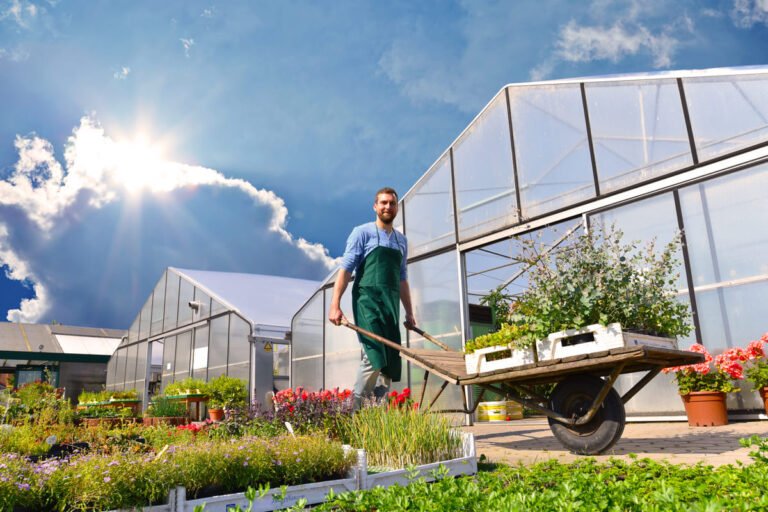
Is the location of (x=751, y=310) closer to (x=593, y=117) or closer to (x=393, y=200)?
(x=593, y=117)

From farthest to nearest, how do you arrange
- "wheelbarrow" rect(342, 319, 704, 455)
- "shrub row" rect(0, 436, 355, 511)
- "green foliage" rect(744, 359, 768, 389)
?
1. "green foliage" rect(744, 359, 768, 389)
2. "wheelbarrow" rect(342, 319, 704, 455)
3. "shrub row" rect(0, 436, 355, 511)

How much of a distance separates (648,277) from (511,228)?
4.14m

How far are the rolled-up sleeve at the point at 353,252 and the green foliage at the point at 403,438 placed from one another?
3.91 feet

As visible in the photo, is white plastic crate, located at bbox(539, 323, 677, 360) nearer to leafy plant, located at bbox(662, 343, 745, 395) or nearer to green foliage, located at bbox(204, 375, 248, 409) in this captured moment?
leafy plant, located at bbox(662, 343, 745, 395)

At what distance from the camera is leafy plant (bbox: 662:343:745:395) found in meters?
5.16

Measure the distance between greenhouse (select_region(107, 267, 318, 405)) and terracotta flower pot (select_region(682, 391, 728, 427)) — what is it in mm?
8934

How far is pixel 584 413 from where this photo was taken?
363 cm

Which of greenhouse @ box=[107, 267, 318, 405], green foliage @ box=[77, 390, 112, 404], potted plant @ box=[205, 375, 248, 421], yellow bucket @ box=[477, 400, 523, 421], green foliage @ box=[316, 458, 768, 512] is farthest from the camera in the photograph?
green foliage @ box=[77, 390, 112, 404]

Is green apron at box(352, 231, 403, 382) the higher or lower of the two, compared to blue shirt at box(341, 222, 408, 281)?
lower

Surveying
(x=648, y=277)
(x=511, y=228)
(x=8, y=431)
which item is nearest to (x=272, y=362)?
(x=511, y=228)

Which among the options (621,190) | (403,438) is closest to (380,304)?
(403,438)

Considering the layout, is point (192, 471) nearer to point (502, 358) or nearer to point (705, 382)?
point (502, 358)

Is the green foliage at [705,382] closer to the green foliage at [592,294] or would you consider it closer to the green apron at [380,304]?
the green foliage at [592,294]

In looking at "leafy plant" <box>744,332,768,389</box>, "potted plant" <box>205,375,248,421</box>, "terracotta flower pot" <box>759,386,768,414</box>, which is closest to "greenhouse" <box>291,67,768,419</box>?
"terracotta flower pot" <box>759,386,768,414</box>
